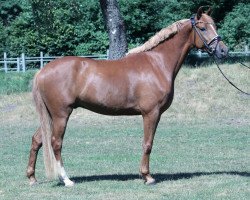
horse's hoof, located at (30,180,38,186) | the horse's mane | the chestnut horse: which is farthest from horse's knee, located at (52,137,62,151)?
the horse's mane

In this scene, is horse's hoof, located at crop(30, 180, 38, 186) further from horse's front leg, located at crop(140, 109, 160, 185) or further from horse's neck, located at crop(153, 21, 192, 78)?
horse's neck, located at crop(153, 21, 192, 78)

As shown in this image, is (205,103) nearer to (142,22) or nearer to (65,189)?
(65,189)

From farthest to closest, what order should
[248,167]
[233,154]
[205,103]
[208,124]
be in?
[205,103], [208,124], [233,154], [248,167]

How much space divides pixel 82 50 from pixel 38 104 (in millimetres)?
27499

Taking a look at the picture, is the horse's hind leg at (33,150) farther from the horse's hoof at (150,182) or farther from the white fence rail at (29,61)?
the white fence rail at (29,61)

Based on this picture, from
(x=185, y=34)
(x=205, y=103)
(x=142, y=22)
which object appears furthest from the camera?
(x=142, y=22)

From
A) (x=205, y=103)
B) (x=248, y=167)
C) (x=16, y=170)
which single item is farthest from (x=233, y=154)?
(x=205, y=103)

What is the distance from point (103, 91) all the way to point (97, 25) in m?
28.4

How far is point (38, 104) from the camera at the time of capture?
9055 millimetres

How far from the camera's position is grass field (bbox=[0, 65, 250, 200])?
8602 mm

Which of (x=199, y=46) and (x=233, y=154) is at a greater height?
(x=199, y=46)

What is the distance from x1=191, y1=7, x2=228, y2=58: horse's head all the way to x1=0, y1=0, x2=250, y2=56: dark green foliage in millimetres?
24673

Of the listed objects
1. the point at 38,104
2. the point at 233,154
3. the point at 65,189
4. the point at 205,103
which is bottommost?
the point at 205,103

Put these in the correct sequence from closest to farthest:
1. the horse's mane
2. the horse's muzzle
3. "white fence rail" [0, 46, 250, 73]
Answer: the horse's muzzle < the horse's mane < "white fence rail" [0, 46, 250, 73]
